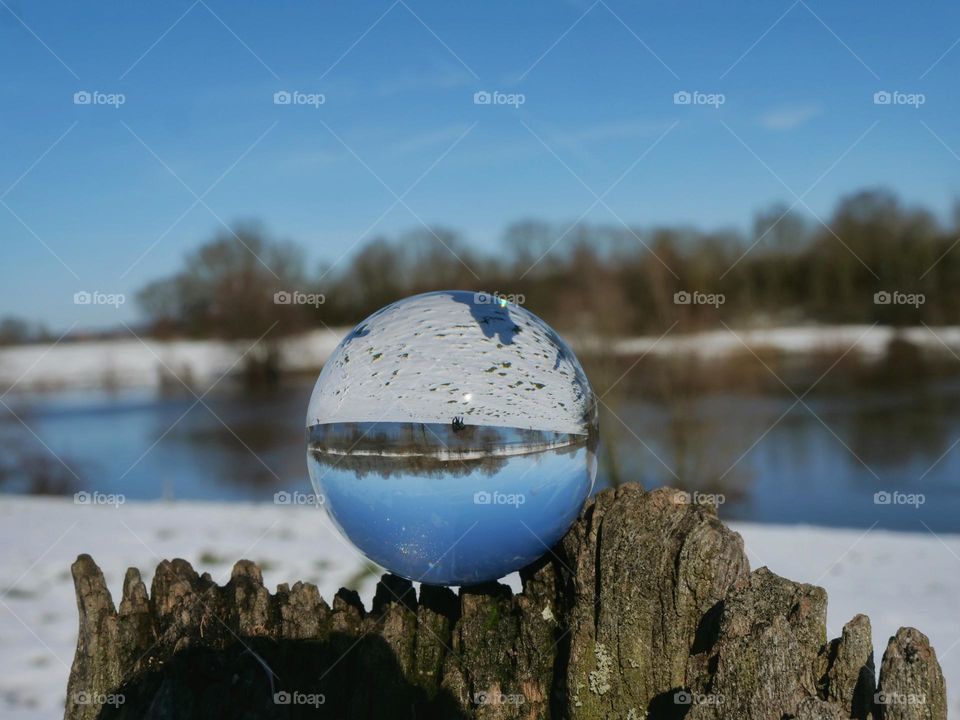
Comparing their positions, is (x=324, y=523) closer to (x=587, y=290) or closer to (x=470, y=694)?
(x=470, y=694)

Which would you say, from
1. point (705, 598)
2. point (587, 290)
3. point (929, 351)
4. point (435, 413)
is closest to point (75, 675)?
point (435, 413)

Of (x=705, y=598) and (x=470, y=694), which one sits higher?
(x=705, y=598)

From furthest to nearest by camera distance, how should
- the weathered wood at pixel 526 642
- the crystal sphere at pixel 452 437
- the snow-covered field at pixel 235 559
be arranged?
the snow-covered field at pixel 235 559 < the crystal sphere at pixel 452 437 < the weathered wood at pixel 526 642

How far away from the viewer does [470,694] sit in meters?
3.31

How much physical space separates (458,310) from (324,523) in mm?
5309

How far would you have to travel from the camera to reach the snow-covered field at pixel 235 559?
5.18m

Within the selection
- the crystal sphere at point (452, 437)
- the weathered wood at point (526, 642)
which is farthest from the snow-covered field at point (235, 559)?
the crystal sphere at point (452, 437)

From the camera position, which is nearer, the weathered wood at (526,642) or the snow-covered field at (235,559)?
the weathered wood at (526,642)

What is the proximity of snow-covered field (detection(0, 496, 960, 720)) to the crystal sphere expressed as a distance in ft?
8.28

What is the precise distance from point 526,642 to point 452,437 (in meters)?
0.91

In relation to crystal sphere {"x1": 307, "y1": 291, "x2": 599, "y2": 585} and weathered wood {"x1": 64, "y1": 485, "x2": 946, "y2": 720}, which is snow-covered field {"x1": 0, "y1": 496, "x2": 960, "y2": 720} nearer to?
weathered wood {"x1": 64, "y1": 485, "x2": 946, "y2": 720}

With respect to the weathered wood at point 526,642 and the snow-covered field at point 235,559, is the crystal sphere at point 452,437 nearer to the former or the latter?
the weathered wood at point 526,642

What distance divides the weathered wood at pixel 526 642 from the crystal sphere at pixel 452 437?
0.25m

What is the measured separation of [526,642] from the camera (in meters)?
3.41
